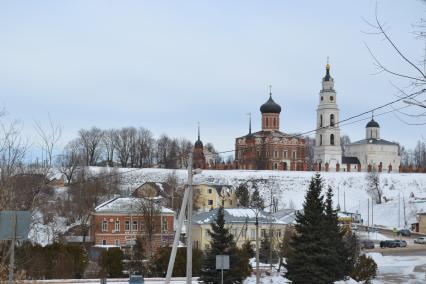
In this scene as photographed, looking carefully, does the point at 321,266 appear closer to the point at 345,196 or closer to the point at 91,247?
the point at 91,247

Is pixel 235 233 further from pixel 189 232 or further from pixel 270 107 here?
pixel 270 107

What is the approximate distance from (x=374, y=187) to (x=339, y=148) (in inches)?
632

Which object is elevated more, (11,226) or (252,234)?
(11,226)

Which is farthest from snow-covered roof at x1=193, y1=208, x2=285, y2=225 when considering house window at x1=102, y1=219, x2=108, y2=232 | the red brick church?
the red brick church

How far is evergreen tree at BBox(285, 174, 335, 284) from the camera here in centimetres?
2572

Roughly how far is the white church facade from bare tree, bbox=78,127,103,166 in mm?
37878

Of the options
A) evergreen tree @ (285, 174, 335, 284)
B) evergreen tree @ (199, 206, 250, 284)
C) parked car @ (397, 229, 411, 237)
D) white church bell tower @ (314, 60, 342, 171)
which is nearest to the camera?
evergreen tree @ (285, 174, 335, 284)

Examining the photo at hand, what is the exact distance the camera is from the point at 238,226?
51969 mm

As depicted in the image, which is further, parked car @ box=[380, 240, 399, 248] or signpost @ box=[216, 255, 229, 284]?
parked car @ box=[380, 240, 399, 248]

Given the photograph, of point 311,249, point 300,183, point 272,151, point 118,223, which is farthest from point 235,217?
point 272,151

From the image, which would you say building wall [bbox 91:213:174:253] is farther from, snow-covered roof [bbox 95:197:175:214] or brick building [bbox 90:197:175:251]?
snow-covered roof [bbox 95:197:175:214]

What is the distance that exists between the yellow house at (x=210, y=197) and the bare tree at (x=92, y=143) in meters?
41.5

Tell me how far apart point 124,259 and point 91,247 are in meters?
13.2

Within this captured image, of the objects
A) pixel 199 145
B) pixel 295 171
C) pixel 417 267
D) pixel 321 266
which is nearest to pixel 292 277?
pixel 321 266
